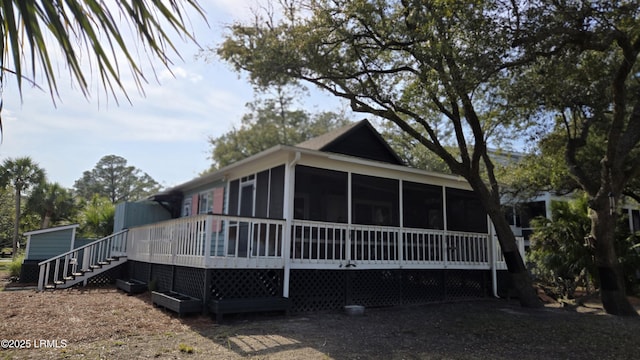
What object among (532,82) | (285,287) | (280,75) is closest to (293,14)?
(280,75)

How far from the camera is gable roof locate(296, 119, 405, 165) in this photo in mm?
13273

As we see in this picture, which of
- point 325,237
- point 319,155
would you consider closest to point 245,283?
point 325,237

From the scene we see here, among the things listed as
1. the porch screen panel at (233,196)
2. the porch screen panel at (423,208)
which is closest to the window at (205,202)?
the porch screen panel at (233,196)

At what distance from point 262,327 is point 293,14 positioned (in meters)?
7.99

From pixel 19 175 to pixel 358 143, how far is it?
18321mm

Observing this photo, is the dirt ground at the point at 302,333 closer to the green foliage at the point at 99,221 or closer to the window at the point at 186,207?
the window at the point at 186,207

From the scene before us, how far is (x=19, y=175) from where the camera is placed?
21.4 meters

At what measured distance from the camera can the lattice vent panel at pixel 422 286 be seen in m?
11.0

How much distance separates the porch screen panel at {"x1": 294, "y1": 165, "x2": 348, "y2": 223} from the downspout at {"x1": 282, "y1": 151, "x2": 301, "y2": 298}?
1110 millimetres

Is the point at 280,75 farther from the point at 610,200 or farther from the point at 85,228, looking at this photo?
the point at 85,228

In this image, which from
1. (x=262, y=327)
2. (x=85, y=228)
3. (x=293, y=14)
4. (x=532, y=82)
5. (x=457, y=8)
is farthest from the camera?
(x=85, y=228)

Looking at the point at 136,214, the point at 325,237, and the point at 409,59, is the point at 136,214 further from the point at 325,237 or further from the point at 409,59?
the point at 409,59

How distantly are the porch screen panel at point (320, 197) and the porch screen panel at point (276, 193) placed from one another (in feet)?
1.55

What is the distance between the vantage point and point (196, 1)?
2227 mm
